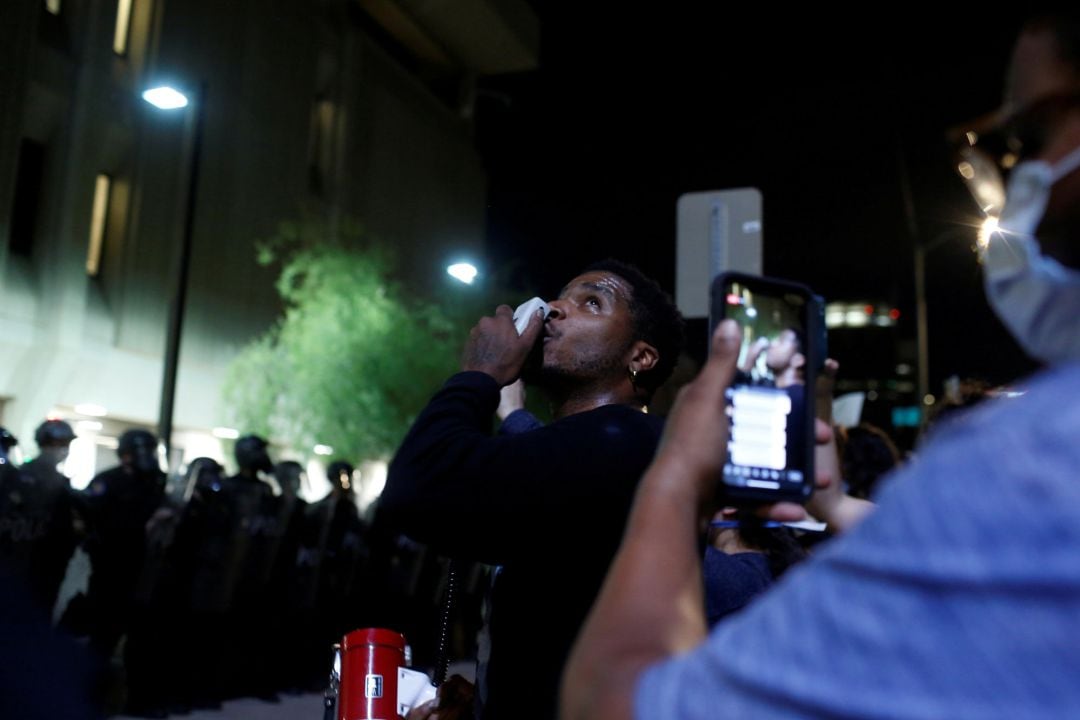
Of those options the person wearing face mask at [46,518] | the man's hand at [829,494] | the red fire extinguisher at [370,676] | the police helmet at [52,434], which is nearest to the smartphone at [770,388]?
the man's hand at [829,494]

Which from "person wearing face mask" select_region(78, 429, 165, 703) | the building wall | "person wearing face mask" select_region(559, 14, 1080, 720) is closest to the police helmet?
"person wearing face mask" select_region(78, 429, 165, 703)

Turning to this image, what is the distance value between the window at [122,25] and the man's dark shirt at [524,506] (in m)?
19.8

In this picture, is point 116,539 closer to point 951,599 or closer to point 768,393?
point 768,393

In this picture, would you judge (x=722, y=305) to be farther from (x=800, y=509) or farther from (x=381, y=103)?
(x=381, y=103)

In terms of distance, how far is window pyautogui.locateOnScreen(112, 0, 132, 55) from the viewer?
790 inches

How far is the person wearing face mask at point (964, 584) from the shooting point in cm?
85

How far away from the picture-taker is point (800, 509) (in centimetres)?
136

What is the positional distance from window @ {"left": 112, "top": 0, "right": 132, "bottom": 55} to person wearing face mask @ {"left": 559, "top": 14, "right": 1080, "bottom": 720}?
2088cm

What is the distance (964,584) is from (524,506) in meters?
1.24

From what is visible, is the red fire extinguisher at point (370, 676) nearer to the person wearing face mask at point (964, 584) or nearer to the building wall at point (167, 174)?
the person wearing face mask at point (964, 584)

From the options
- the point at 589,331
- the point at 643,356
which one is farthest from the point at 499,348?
the point at 643,356

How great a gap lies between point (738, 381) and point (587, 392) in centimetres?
139

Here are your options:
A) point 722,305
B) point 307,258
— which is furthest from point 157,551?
point 307,258

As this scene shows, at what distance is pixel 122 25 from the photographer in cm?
2038
